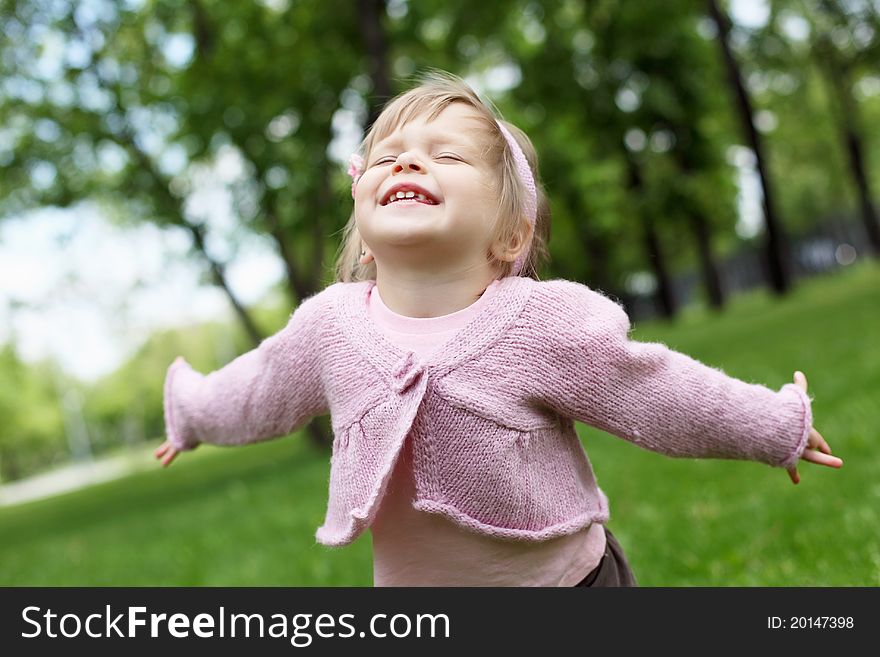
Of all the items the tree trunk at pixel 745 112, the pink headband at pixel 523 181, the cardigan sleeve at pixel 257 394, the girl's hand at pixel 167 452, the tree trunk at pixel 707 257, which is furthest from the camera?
the tree trunk at pixel 707 257

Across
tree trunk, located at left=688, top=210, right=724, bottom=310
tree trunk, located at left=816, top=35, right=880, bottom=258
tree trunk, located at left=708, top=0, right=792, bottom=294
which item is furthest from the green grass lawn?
tree trunk, located at left=688, top=210, right=724, bottom=310

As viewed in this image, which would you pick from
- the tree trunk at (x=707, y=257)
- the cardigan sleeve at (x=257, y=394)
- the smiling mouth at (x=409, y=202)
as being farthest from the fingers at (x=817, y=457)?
the tree trunk at (x=707, y=257)

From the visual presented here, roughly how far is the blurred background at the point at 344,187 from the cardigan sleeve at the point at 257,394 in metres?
0.50

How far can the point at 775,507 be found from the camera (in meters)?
5.20

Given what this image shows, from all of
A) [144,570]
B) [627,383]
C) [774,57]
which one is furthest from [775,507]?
[774,57]

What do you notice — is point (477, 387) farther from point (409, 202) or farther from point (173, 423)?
point (173, 423)

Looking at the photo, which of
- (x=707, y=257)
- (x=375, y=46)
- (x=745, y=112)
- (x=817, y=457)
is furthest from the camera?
(x=707, y=257)

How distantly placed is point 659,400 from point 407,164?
3.05 feet

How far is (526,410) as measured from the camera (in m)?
2.43

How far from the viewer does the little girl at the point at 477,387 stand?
2.41 metres

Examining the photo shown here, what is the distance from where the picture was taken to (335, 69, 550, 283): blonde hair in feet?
8.46

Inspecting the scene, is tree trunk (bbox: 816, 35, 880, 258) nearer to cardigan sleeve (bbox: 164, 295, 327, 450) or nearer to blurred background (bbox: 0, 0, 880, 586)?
blurred background (bbox: 0, 0, 880, 586)

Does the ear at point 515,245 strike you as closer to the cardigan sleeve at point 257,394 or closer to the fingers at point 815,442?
the cardigan sleeve at point 257,394

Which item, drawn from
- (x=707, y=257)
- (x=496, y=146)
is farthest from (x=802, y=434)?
(x=707, y=257)
